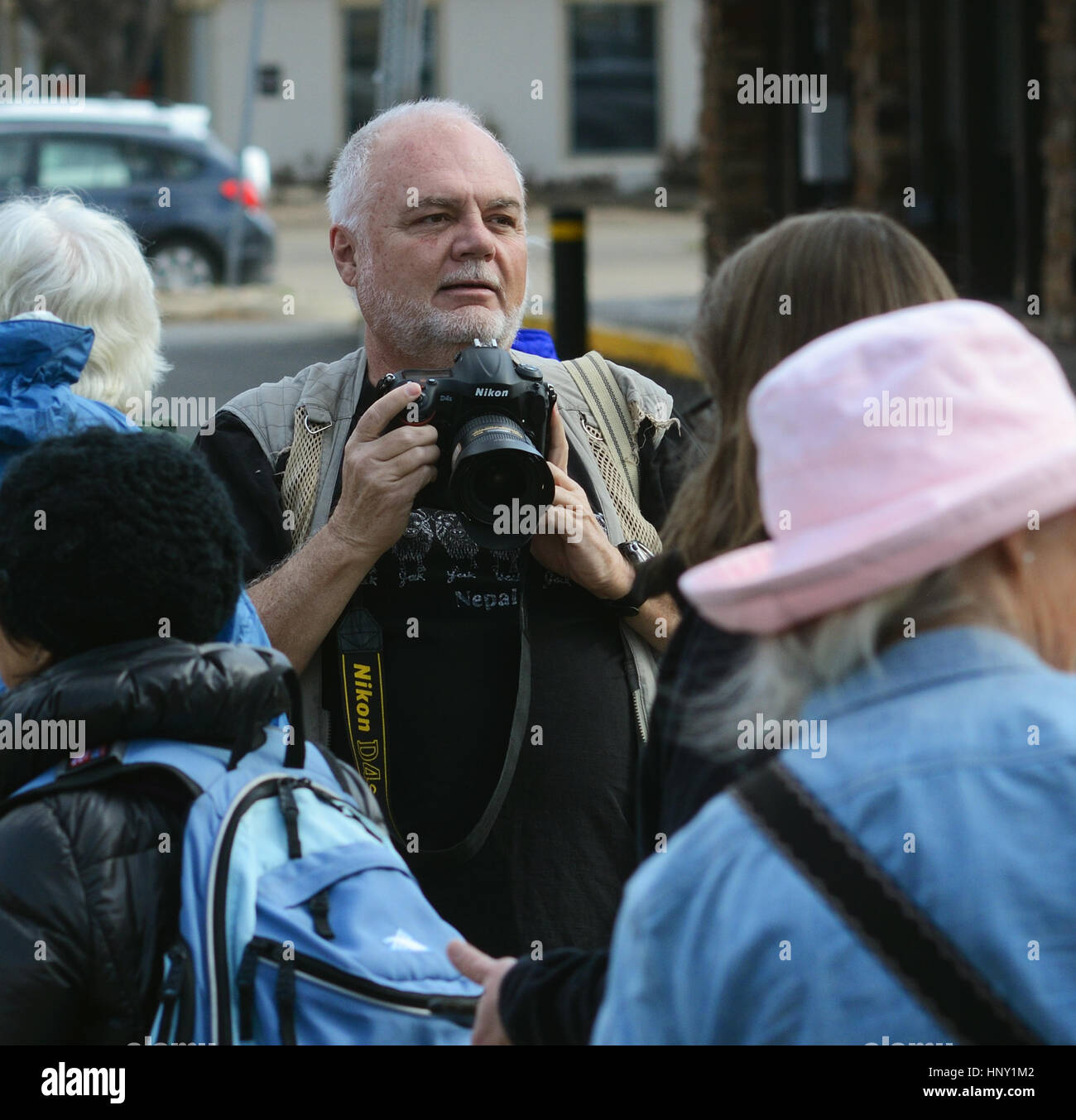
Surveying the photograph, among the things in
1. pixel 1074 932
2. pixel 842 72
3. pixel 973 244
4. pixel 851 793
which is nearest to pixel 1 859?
pixel 851 793

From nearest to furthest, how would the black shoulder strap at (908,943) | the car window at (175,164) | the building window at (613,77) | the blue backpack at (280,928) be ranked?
the black shoulder strap at (908,943), the blue backpack at (280,928), the car window at (175,164), the building window at (613,77)

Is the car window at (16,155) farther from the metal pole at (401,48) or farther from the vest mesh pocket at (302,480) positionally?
the vest mesh pocket at (302,480)

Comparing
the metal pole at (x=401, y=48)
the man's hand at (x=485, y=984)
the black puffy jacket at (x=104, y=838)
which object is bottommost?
the man's hand at (x=485, y=984)

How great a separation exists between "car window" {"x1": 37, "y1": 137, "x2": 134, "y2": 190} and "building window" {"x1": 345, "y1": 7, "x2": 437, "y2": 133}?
16384mm

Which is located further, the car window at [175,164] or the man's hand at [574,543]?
the car window at [175,164]

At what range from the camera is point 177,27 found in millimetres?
32625

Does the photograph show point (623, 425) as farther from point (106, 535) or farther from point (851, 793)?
point (851, 793)

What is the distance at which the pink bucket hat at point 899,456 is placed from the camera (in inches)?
48.9

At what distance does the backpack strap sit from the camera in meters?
2.65

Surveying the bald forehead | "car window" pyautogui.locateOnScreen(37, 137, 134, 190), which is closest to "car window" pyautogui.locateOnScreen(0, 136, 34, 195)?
"car window" pyautogui.locateOnScreen(37, 137, 134, 190)

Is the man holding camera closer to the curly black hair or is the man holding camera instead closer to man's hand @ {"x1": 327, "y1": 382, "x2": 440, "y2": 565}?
man's hand @ {"x1": 327, "y1": 382, "x2": 440, "y2": 565}

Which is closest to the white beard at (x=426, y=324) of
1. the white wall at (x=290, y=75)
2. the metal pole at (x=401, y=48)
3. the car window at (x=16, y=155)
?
the metal pole at (x=401, y=48)

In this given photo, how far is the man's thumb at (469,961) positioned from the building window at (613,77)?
32.6m
